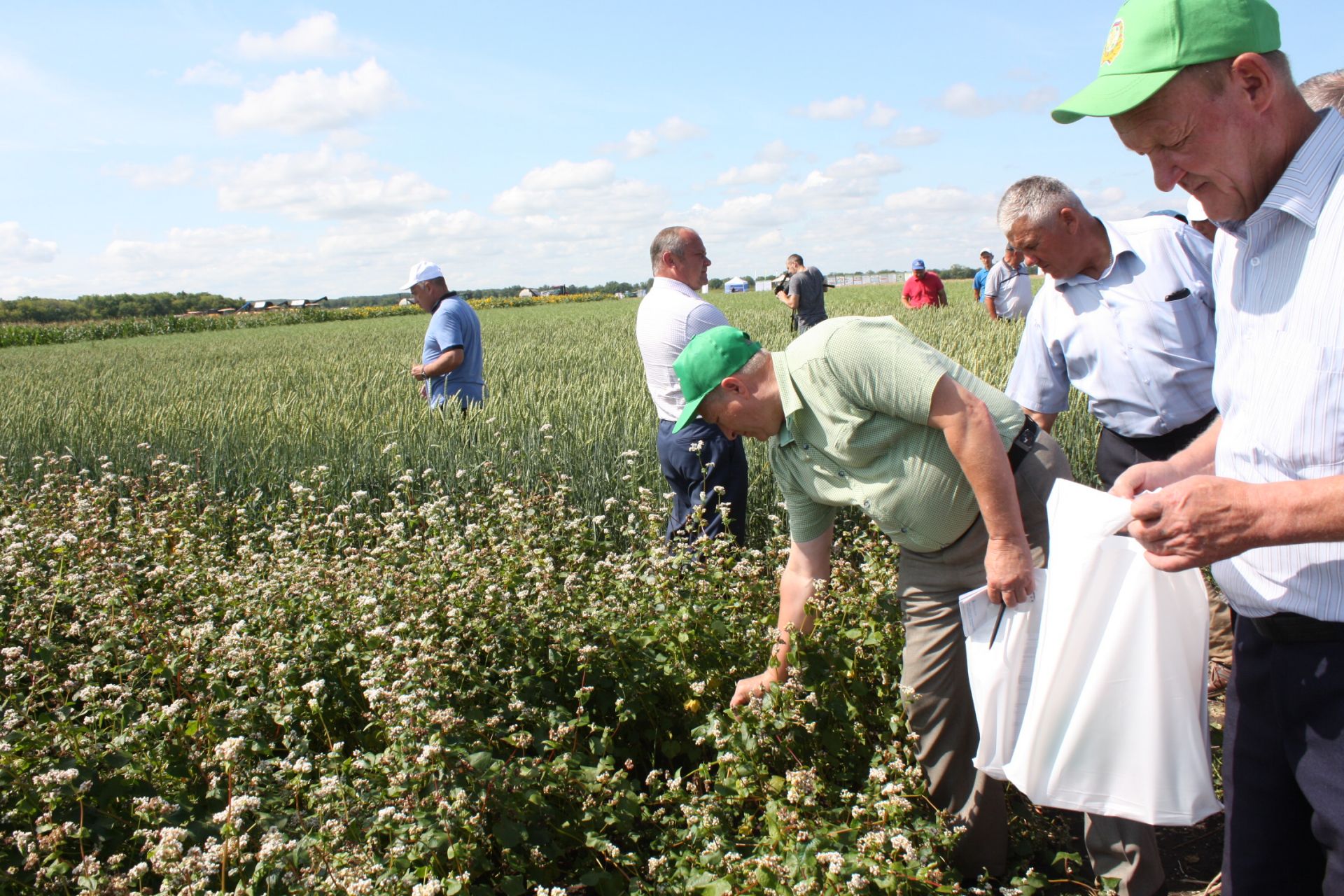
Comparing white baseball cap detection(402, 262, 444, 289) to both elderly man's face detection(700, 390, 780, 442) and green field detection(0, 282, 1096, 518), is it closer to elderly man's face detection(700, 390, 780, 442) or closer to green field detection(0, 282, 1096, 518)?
green field detection(0, 282, 1096, 518)

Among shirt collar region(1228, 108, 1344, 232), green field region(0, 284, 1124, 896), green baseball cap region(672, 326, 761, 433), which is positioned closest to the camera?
shirt collar region(1228, 108, 1344, 232)

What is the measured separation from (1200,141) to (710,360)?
1.12 metres

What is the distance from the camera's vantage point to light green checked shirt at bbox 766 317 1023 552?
6.76ft

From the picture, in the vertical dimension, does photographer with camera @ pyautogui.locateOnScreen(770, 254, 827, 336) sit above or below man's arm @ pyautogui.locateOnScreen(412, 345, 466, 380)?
above

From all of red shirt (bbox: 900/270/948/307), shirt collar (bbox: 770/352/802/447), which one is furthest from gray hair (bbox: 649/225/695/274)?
red shirt (bbox: 900/270/948/307)

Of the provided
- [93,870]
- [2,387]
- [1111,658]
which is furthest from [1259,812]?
[2,387]

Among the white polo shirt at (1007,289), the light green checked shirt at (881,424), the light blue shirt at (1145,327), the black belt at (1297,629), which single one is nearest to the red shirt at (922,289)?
the white polo shirt at (1007,289)

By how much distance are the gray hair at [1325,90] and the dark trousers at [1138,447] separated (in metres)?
1.46

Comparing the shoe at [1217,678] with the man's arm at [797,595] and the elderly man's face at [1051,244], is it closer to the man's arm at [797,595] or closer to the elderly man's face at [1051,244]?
the elderly man's face at [1051,244]

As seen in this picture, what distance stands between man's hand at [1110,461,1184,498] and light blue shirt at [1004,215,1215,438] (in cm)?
164

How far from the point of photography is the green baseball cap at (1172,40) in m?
1.30

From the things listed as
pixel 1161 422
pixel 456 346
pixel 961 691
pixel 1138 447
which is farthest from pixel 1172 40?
pixel 456 346

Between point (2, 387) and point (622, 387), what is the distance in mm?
11073

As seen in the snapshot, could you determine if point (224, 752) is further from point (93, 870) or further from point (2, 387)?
point (2, 387)
